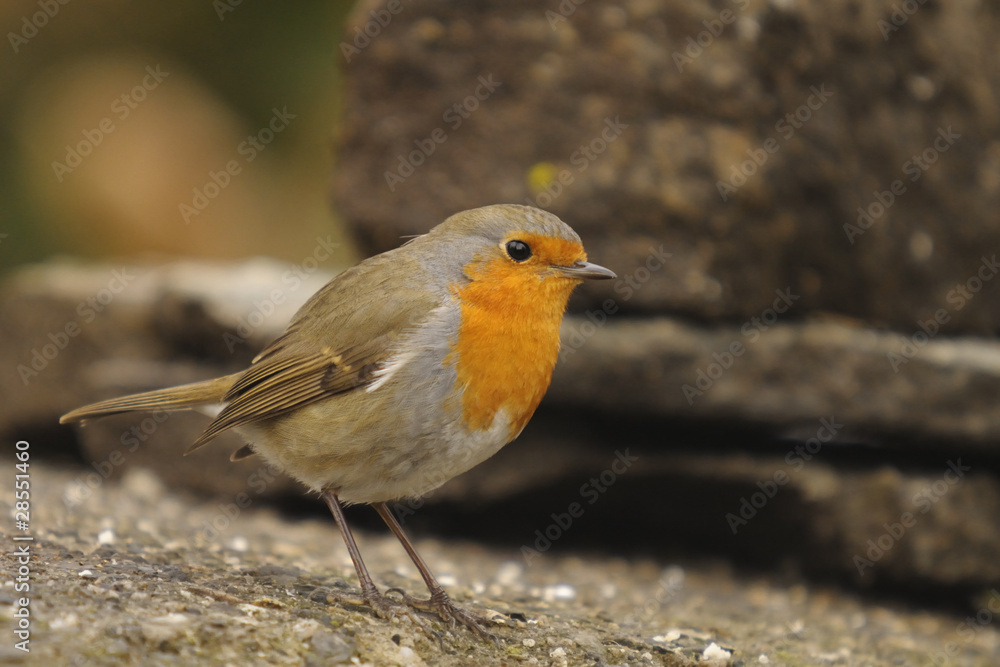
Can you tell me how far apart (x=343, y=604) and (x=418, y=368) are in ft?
2.73

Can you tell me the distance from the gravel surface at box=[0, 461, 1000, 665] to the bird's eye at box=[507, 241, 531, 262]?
1325 mm

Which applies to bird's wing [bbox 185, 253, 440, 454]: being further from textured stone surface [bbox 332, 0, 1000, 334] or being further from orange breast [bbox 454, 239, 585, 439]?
textured stone surface [bbox 332, 0, 1000, 334]

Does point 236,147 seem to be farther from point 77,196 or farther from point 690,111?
point 690,111

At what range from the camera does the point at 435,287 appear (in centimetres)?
346

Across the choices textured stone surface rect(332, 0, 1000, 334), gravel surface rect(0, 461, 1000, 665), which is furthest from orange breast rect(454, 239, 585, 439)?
textured stone surface rect(332, 0, 1000, 334)

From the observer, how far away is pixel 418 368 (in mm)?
3246

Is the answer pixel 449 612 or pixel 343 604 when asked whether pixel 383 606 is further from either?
pixel 449 612

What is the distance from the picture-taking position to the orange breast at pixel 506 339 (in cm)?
323

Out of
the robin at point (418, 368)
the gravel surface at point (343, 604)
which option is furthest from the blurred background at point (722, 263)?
the robin at point (418, 368)

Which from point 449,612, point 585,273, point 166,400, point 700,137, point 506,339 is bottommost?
point 449,612

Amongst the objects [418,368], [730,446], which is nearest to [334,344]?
[418,368]

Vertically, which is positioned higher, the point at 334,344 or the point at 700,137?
the point at 700,137

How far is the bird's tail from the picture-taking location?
3934 mm

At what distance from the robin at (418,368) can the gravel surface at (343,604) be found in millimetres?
281
